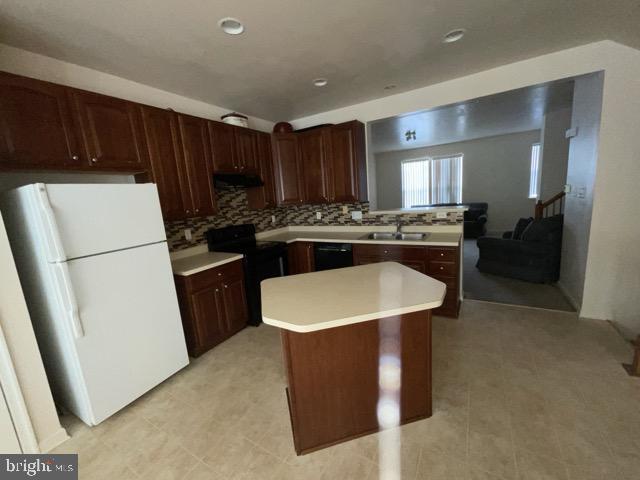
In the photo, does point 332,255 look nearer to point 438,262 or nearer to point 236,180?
point 438,262

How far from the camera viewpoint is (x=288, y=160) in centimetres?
361

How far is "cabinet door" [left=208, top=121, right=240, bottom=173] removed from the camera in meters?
2.84

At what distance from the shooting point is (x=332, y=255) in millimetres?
3438

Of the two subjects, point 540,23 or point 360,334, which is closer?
point 360,334

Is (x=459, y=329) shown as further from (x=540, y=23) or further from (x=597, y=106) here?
(x=540, y=23)

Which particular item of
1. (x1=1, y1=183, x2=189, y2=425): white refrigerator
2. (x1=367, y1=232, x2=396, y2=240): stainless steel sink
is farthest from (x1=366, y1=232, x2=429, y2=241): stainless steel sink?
(x1=1, y1=183, x2=189, y2=425): white refrigerator

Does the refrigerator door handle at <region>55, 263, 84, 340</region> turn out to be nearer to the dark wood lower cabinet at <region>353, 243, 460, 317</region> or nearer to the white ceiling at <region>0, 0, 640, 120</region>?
the white ceiling at <region>0, 0, 640, 120</region>

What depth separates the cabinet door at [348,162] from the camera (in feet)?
11.0

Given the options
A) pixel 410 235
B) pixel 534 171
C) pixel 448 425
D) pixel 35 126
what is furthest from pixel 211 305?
pixel 534 171

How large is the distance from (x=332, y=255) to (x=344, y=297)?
6.52 ft

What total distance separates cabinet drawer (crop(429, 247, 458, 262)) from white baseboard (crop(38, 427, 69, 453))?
3238 millimetres

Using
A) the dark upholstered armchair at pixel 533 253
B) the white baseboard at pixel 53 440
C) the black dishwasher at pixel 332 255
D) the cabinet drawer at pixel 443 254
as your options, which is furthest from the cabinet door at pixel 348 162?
the white baseboard at pixel 53 440

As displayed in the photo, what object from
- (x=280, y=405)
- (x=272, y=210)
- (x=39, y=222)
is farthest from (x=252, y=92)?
(x=280, y=405)

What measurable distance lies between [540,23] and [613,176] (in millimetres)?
1504
